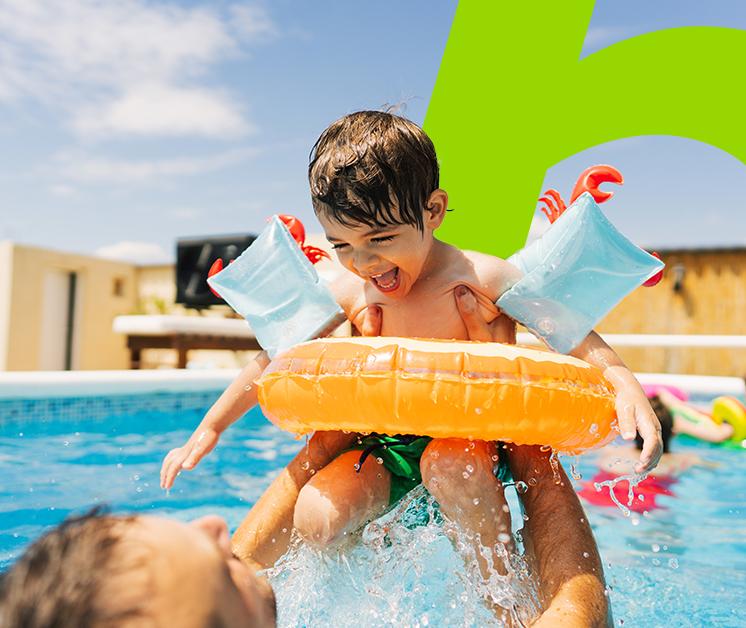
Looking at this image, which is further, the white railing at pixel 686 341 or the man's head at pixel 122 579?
the white railing at pixel 686 341

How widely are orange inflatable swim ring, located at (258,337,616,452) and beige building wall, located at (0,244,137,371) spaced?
48.0 ft

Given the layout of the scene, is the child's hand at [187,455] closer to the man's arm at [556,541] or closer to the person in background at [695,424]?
the man's arm at [556,541]

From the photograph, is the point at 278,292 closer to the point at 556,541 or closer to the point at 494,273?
the point at 494,273

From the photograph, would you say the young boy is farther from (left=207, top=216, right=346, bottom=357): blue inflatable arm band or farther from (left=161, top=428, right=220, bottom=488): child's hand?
(left=207, top=216, right=346, bottom=357): blue inflatable arm band

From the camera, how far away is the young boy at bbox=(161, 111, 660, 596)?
1901mm

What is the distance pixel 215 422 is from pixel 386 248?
2.53ft

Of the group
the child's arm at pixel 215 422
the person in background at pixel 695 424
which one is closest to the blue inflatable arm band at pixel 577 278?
the child's arm at pixel 215 422

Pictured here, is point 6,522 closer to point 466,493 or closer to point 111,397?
point 466,493

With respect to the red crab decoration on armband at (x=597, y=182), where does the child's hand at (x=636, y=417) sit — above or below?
below

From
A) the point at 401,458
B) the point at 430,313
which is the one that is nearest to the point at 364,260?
the point at 430,313

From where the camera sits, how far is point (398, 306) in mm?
2363

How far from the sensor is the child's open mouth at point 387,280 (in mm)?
2199

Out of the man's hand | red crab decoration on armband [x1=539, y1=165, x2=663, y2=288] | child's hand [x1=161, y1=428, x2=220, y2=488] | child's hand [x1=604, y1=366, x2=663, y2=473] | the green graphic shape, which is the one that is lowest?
child's hand [x1=161, y1=428, x2=220, y2=488]

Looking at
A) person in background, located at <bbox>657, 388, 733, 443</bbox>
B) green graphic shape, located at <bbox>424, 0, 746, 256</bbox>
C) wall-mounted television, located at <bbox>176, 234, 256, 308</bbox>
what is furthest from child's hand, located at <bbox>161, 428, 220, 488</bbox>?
wall-mounted television, located at <bbox>176, 234, 256, 308</bbox>
